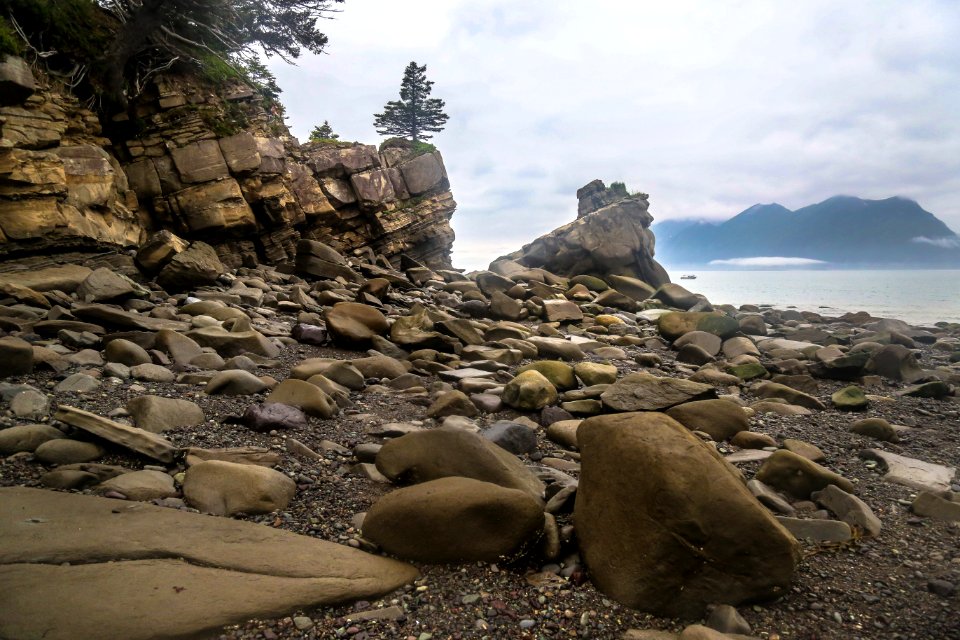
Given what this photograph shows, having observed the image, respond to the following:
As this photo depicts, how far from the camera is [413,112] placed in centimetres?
3675

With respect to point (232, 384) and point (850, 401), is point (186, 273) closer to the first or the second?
point (232, 384)

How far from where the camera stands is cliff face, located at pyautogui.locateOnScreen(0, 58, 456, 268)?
32.3 feet

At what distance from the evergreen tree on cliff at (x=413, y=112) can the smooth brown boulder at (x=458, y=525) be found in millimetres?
36484

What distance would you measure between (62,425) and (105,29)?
552 inches

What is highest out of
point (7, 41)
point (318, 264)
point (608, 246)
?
point (7, 41)

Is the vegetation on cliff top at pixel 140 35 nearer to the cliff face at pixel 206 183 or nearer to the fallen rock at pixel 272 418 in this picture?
the cliff face at pixel 206 183

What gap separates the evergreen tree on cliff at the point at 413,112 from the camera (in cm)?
3594

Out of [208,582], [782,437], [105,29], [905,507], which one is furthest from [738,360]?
[105,29]

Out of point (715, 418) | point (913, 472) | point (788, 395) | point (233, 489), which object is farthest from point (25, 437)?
point (788, 395)

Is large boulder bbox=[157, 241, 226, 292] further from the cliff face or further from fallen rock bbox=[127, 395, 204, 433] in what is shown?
fallen rock bbox=[127, 395, 204, 433]

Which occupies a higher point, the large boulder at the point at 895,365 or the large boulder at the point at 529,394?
the large boulder at the point at 529,394

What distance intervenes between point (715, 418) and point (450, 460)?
3207 mm

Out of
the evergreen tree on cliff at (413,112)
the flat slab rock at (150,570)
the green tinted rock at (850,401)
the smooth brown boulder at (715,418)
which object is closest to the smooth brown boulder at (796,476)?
the smooth brown boulder at (715,418)

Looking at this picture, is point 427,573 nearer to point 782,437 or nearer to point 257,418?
point 257,418
